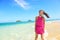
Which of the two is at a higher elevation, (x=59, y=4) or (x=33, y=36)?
(x=59, y=4)

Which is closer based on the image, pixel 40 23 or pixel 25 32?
pixel 40 23

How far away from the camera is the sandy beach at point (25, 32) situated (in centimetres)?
175

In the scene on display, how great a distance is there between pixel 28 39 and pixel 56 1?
21.5 inches

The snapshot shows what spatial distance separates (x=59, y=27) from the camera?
182 cm

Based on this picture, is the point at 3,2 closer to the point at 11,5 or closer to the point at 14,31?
the point at 11,5

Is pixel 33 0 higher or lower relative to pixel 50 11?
higher

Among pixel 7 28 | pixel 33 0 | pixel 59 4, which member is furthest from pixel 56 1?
pixel 7 28

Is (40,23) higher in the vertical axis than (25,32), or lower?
higher

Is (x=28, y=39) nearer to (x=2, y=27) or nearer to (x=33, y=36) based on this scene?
(x=33, y=36)

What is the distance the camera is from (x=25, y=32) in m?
1.77

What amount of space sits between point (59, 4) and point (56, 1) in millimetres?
50

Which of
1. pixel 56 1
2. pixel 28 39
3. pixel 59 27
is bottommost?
pixel 28 39

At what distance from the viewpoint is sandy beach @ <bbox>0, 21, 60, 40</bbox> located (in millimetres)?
1752

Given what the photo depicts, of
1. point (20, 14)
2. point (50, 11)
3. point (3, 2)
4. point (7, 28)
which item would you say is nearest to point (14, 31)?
point (7, 28)
